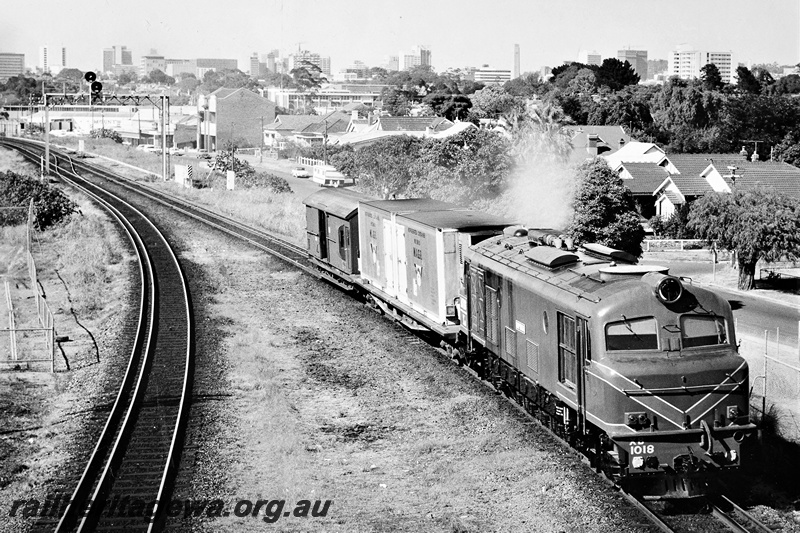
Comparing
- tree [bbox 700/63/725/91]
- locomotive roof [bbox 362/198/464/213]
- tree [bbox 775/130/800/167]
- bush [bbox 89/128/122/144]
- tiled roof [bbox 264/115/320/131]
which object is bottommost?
locomotive roof [bbox 362/198/464/213]

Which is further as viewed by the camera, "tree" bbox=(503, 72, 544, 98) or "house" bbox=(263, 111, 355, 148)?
"tree" bbox=(503, 72, 544, 98)

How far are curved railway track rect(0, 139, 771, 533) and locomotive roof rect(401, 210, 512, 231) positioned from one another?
10.5ft

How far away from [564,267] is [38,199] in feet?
134

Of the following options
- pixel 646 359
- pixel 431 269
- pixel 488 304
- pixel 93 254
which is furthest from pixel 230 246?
pixel 646 359

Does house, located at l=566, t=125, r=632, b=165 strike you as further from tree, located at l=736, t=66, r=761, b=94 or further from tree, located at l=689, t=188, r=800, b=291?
tree, located at l=736, t=66, r=761, b=94

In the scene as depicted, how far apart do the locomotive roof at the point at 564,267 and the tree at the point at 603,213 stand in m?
16.5

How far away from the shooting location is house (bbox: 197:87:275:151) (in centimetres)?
12238

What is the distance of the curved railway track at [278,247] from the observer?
12406 millimetres

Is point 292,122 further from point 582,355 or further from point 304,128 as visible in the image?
point 582,355

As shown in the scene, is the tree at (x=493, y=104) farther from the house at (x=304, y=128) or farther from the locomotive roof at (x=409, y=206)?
the locomotive roof at (x=409, y=206)

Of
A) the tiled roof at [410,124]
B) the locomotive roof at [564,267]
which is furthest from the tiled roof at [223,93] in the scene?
the locomotive roof at [564,267]

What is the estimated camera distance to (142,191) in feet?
204

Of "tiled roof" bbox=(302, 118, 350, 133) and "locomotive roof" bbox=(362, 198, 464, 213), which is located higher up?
"tiled roof" bbox=(302, 118, 350, 133)

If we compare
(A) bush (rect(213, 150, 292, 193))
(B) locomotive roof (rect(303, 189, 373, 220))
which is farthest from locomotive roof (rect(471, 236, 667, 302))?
(A) bush (rect(213, 150, 292, 193))
